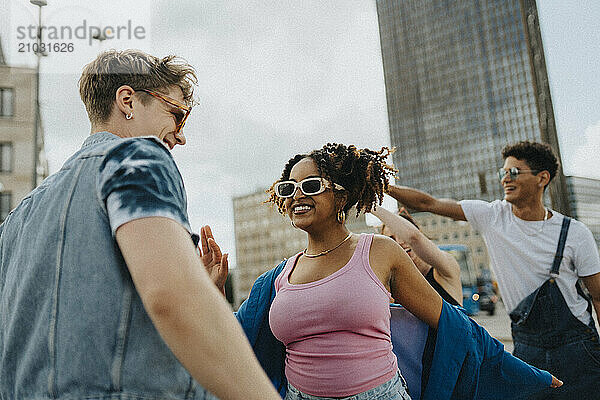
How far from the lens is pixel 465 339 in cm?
262

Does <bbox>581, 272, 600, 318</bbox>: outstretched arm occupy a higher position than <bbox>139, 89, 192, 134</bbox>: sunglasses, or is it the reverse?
<bbox>139, 89, 192, 134</bbox>: sunglasses

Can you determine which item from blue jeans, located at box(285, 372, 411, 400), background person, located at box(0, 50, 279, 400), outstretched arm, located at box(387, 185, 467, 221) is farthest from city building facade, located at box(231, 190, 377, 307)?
background person, located at box(0, 50, 279, 400)

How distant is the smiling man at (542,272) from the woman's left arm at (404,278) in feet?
3.86

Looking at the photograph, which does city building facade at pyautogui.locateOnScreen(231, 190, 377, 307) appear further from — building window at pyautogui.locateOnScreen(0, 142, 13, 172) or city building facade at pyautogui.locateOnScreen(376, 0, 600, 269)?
building window at pyautogui.locateOnScreen(0, 142, 13, 172)

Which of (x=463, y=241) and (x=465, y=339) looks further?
(x=463, y=241)

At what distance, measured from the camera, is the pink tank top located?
2197mm

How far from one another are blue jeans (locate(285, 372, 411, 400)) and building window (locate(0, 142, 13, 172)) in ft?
99.1

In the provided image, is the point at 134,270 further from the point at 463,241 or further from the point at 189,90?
the point at 463,241

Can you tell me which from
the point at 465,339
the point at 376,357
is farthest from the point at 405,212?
the point at 376,357

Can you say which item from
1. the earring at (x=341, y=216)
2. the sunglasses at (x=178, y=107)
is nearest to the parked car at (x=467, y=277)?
the earring at (x=341, y=216)

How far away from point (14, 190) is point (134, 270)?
3090cm

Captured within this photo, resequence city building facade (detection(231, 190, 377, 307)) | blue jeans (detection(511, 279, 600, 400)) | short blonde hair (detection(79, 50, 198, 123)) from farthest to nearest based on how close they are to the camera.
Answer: city building facade (detection(231, 190, 377, 307)) → blue jeans (detection(511, 279, 600, 400)) → short blonde hair (detection(79, 50, 198, 123))

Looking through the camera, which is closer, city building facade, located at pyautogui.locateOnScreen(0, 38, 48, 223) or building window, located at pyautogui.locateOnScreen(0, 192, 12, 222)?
building window, located at pyautogui.locateOnScreen(0, 192, 12, 222)


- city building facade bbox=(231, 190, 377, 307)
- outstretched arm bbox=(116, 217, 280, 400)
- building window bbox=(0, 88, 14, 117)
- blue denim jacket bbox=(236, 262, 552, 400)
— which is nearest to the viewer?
outstretched arm bbox=(116, 217, 280, 400)
